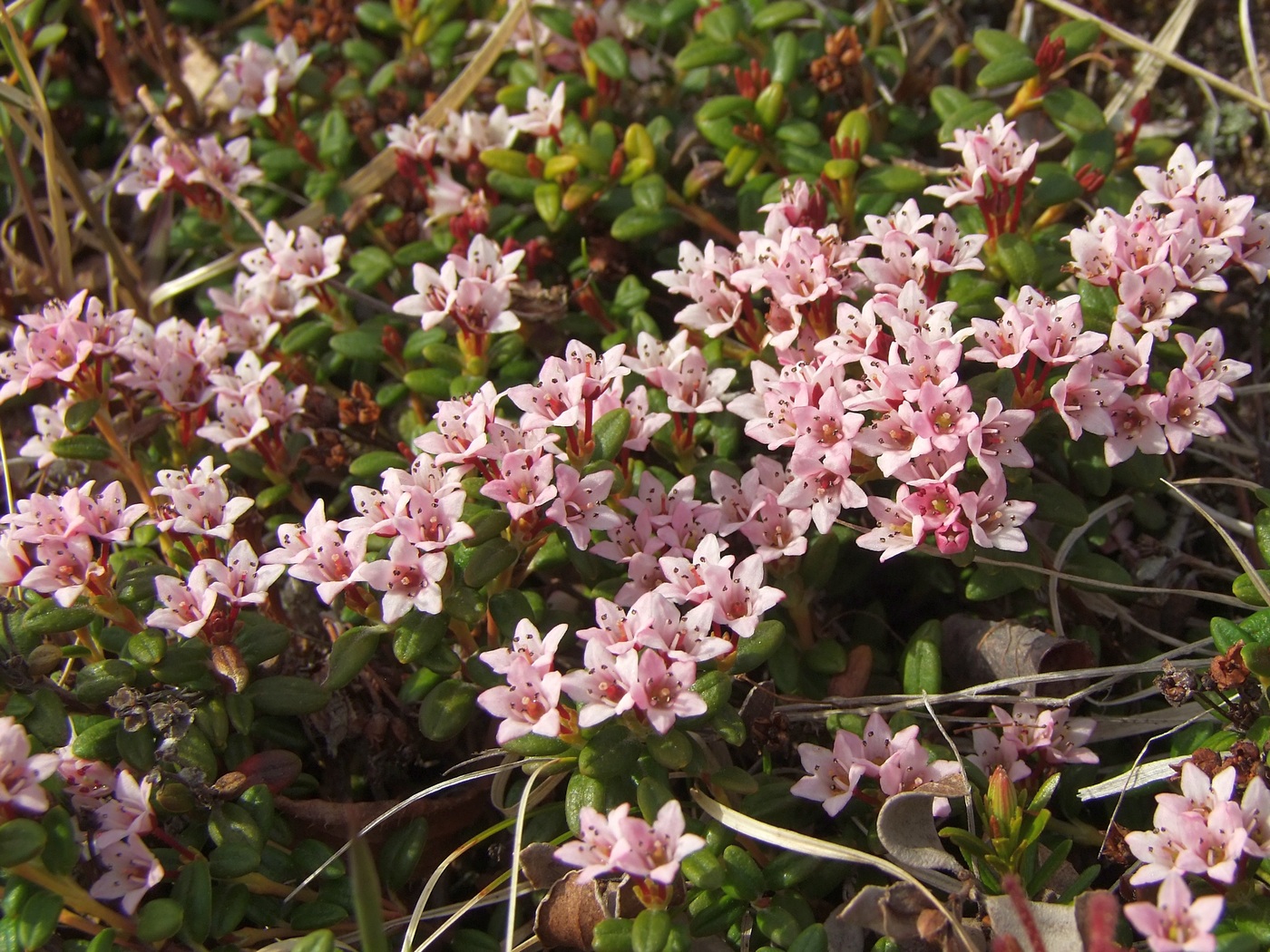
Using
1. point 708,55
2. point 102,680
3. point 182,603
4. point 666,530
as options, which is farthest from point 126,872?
point 708,55

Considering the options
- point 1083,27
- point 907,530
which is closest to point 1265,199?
point 1083,27

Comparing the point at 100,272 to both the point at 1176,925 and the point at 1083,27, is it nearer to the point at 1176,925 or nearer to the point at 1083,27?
the point at 1083,27

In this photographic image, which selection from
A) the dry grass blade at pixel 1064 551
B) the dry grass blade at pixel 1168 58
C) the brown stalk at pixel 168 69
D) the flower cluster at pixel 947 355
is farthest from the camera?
the brown stalk at pixel 168 69

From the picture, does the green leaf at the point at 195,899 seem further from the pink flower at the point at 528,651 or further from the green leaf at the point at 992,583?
the green leaf at the point at 992,583

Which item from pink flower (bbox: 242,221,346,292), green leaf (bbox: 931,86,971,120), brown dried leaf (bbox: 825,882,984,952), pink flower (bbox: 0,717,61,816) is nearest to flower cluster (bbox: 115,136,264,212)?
pink flower (bbox: 242,221,346,292)

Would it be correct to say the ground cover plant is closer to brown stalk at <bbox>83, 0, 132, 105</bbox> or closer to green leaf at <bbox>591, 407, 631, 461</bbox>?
green leaf at <bbox>591, 407, 631, 461</bbox>

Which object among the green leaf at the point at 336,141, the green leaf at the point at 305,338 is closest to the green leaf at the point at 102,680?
the green leaf at the point at 305,338

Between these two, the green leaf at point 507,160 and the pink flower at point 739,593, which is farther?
the green leaf at point 507,160
